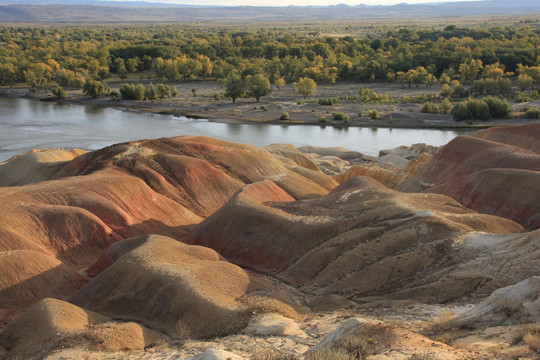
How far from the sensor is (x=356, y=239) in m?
28.4

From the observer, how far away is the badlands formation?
17828 mm

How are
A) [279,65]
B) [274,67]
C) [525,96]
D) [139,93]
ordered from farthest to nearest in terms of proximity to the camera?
[279,65]
[274,67]
[139,93]
[525,96]

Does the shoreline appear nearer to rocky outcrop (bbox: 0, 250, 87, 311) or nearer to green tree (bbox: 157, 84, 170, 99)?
green tree (bbox: 157, 84, 170, 99)

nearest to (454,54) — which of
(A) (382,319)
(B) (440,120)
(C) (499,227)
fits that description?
(B) (440,120)

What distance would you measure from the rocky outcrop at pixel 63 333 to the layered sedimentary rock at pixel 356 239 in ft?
29.5

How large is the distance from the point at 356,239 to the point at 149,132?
52293 mm

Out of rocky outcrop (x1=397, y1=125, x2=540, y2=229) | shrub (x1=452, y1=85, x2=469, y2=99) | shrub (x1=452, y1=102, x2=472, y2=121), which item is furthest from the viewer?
shrub (x1=452, y1=85, x2=469, y2=99)

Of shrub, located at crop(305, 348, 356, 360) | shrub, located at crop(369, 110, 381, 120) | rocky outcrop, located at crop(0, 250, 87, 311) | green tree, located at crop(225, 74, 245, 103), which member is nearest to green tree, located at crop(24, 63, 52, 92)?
green tree, located at crop(225, 74, 245, 103)

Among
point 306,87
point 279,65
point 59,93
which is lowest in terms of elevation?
point 59,93

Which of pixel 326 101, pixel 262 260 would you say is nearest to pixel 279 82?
pixel 326 101

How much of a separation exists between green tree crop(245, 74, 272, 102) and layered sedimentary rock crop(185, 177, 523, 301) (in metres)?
61.1

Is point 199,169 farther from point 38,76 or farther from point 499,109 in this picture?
point 38,76

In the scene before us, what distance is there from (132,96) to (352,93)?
35.6 m

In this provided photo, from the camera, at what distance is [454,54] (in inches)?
4592
